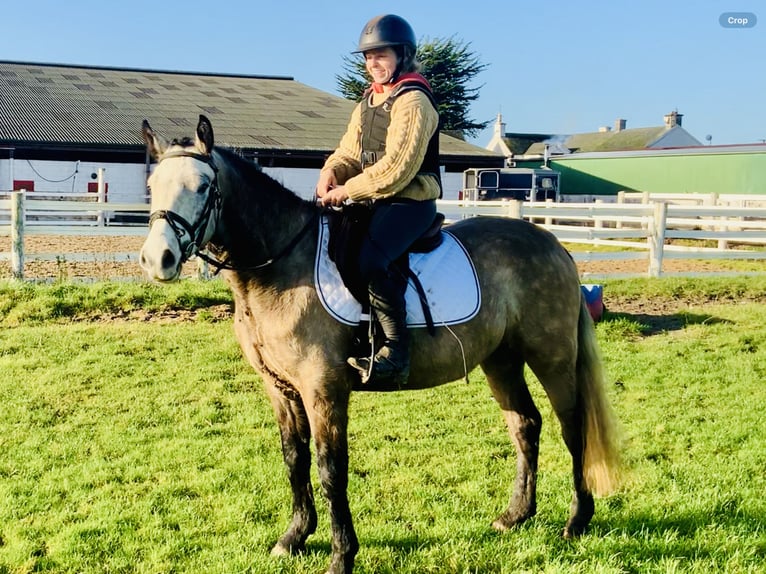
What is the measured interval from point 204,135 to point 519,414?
2581 mm

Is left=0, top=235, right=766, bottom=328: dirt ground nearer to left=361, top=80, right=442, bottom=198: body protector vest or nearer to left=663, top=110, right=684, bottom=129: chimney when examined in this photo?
left=361, top=80, right=442, bottom=198: body protector vest

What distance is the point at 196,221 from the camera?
318 cm

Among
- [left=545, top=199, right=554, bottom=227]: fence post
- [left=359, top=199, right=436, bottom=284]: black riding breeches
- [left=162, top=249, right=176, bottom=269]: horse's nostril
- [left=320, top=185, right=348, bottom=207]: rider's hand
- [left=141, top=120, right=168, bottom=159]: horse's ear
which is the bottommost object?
[left=162, top=249, right=176, bottom=269]: horse's nostril

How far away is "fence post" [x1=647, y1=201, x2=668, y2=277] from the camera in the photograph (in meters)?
13.5

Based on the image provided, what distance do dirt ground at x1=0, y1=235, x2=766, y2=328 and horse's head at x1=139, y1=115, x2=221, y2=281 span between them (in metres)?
6.71

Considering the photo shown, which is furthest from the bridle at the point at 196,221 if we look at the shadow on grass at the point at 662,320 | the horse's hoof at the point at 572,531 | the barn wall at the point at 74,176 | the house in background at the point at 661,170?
the house in background at the point at 661,170

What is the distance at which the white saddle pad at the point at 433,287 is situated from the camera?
3564 millimetres

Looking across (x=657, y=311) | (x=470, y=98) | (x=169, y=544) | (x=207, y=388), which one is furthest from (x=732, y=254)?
(x=470, y=98)

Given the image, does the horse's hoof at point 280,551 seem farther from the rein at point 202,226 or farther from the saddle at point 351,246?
the rein at point 202,226

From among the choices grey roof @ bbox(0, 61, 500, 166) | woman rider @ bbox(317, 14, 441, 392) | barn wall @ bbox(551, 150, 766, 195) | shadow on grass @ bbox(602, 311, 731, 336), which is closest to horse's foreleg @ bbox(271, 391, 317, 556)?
woman rider @ bbox(317, 14, 441, 392)

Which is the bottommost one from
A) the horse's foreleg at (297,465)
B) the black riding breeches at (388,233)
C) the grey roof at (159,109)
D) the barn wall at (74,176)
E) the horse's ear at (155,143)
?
the horse's foreleg at (297,465)

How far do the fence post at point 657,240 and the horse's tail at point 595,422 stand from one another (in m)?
9.93

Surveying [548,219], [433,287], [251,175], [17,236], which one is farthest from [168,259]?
[548,219]

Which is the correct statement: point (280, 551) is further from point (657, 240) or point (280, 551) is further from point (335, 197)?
point (657, 240)
